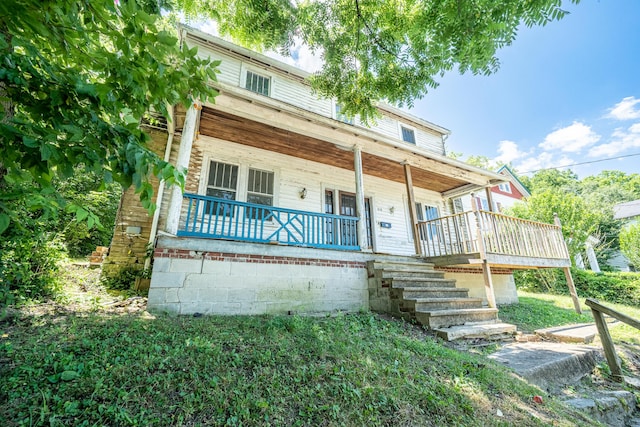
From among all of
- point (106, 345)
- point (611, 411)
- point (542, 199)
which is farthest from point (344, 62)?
point (542, 199)

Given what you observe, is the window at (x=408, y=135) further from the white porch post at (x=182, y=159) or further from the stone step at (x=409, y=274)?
the white porch post at (x=182, y=159)

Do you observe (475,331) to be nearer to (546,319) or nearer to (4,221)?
(546,319)

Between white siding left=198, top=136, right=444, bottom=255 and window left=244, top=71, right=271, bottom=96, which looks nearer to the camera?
white siding left=198, top=136, right=444, bottom=255

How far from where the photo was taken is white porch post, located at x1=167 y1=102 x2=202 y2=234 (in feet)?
15.1

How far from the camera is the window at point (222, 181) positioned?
275 inches

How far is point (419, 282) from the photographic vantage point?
5.78m

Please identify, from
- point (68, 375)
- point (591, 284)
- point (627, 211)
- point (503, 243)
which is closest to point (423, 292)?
point (503, 243)

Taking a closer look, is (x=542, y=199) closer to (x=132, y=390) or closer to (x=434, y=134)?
(x=434, y=134)

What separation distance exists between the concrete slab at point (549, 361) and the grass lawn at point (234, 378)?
495 millimetres

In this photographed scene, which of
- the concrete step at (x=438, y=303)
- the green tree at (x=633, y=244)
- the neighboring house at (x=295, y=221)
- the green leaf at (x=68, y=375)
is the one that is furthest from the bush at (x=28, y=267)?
the green tree at (x=633, y=244)

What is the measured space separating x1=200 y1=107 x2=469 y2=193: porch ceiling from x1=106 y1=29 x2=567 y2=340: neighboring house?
51mm

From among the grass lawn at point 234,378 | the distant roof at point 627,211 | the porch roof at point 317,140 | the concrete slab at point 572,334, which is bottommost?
the concrete slab at point 572,334

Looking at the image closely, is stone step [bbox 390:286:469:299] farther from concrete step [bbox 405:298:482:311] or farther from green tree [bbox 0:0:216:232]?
green tree [bbox 0:0:216:232]

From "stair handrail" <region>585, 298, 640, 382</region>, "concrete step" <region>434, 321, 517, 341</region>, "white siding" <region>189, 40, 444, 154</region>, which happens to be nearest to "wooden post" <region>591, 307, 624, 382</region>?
"stair handrail" <region>585, 298, 640, 382</region>
